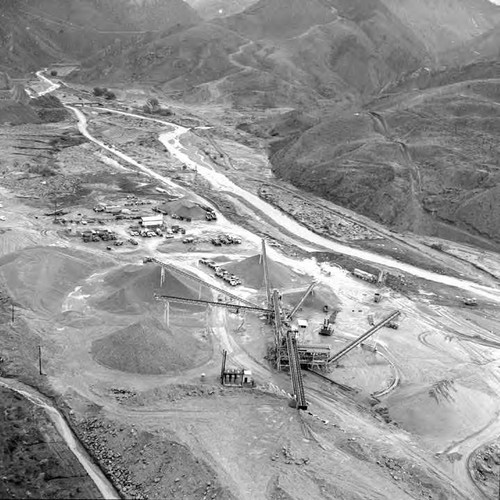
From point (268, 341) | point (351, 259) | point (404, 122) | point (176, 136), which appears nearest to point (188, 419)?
point (268, 341)

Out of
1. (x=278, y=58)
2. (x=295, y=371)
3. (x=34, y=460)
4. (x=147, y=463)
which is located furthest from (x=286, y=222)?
(x=278, y=58)

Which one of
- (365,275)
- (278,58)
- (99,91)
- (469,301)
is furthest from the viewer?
(278,58)

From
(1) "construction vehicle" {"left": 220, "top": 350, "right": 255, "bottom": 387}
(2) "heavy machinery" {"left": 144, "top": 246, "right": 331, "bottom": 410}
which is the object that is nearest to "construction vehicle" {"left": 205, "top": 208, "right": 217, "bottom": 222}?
(2) "heavy machinery" {"left": 144, "top": 246, "right": 331, "bottom": 410}

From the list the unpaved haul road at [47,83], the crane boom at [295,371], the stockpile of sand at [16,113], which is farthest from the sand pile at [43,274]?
the unpaved haul road at [47,83]

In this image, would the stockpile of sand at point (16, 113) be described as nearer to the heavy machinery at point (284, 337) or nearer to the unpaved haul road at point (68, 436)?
the heavy machinery at point (284, 337)

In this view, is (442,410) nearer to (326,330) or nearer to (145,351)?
(326,330)

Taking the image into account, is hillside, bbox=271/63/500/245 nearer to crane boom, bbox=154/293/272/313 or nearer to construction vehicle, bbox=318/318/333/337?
construction vehicle, bbox=318/318/333/337

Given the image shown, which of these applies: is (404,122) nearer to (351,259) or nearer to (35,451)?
(351,259)
